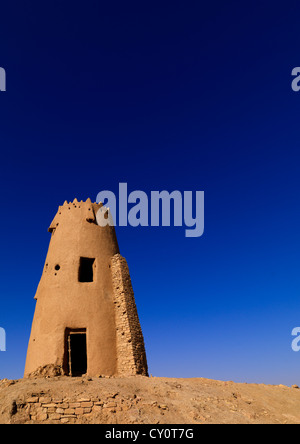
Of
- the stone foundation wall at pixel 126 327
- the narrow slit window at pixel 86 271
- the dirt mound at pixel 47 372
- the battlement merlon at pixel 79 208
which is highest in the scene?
the battlement merlon at pixel 79 208

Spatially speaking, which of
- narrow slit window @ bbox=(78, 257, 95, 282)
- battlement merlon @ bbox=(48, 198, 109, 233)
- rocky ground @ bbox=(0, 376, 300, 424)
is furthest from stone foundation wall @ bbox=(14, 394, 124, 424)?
battlement merlon @ bbox=(48, 198, 109, 233)

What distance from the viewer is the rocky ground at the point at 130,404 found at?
9227mm

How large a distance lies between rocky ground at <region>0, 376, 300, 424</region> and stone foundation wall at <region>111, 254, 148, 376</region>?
1.67 meters

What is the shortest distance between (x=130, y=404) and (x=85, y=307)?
6.65 metres

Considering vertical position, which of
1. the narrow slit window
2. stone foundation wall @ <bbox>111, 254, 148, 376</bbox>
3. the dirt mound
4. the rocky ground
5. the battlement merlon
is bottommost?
the rocky ground

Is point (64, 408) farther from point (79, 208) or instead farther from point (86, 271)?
point (79, 208)

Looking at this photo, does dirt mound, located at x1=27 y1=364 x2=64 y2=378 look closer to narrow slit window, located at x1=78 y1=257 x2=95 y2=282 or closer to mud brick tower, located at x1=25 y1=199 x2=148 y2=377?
mud brick tower, located at x1=25 y1=199 x2=148 y2=377

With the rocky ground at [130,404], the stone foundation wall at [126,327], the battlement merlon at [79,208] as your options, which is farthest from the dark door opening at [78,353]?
the battlement merlon at [79,208]

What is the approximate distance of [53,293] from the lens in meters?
16.4

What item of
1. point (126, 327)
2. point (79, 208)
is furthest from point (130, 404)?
point (79, 208)

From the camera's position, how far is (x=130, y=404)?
32.7 feet

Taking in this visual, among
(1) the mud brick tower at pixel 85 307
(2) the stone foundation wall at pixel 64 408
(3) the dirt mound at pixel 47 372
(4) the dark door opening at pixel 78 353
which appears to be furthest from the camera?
(4) the dark door opening at pixel 78 353

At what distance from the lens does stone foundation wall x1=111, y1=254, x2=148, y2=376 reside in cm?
1460

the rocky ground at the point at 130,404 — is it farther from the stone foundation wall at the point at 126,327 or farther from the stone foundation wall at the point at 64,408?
the stone foundation wall at the point at 126,327
